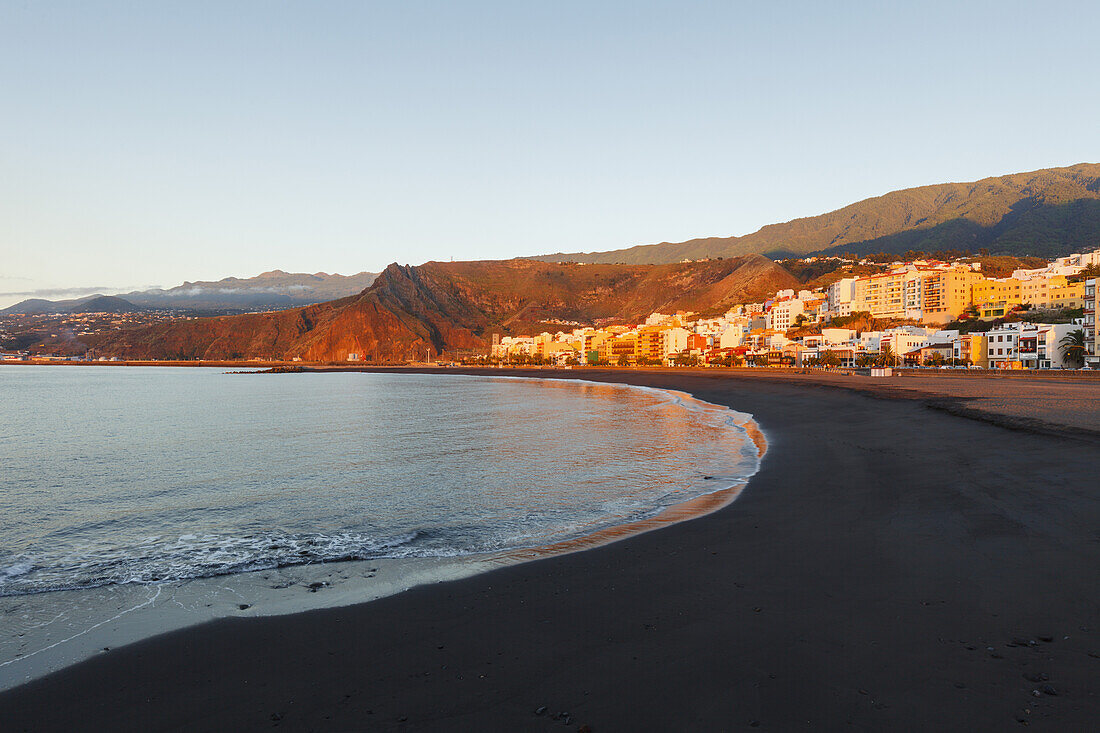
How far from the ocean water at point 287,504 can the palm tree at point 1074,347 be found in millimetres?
60235

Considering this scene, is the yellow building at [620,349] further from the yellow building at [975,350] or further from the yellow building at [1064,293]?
the yellow building at [1064,293]

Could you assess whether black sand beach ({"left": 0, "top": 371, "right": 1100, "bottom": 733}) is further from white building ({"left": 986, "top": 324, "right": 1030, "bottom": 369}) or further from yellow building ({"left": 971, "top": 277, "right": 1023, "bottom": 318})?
yellow building ({"left": 971, "top": 277, "right": 1023, "bottom": 318})

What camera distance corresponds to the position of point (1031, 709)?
3889 mm

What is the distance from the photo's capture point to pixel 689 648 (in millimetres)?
5125

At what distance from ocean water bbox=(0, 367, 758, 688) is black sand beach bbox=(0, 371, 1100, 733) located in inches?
48.6

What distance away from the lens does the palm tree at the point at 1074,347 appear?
6334 cm

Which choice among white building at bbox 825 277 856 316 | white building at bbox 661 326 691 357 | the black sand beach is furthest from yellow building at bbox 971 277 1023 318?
the black sand beach

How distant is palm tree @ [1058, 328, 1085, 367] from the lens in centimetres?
6334

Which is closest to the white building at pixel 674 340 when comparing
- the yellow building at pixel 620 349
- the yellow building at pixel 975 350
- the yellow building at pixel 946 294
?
the yellow building at pixel 620 349

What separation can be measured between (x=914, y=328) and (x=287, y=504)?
11240 centimetres

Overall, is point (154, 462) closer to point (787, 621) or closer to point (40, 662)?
point (40, 662)

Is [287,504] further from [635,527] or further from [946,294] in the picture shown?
[946,294]

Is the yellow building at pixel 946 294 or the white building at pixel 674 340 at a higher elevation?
the yellow building at pixel 946 294

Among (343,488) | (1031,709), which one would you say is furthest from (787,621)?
(343,488)
